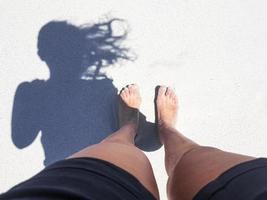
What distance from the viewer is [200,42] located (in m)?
1.69

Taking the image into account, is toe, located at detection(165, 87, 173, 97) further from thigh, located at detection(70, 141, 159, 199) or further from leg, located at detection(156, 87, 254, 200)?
thigh, located at detection(70, 141, 159, 199)

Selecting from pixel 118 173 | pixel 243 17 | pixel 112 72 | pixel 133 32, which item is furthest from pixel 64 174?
pixel 243 17

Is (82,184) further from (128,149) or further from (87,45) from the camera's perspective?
(87,45)

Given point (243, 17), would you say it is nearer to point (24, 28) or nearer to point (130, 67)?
point (130, 67)

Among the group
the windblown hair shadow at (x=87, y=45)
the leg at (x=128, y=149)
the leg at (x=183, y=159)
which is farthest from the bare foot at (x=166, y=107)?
the windblown hair shadow at (x=87, y=45)

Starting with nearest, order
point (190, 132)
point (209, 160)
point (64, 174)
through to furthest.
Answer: point (64, 174) < point (209, 160) < point (190, 132)

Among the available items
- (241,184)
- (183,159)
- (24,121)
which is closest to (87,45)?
(24,121)

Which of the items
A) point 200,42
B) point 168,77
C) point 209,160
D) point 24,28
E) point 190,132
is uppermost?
point 24,28

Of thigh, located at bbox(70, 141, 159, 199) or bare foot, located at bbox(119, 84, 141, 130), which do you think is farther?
bare foot, located at bbox(119, 84, 141, 130)

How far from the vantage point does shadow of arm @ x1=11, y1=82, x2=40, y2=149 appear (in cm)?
165

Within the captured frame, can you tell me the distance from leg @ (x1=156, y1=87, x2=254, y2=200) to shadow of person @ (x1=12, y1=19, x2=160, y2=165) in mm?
119

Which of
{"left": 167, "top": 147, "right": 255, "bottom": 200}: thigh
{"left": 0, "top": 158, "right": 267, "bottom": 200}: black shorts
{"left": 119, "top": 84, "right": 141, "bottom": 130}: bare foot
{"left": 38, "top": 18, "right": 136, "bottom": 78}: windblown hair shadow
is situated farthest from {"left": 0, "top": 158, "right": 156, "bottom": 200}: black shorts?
{"left": 38, "top": 18, "right": 136, "bottom": 78}: windblown hair shadow

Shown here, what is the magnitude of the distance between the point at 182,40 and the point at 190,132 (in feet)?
1.44

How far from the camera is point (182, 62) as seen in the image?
167 centimetres
